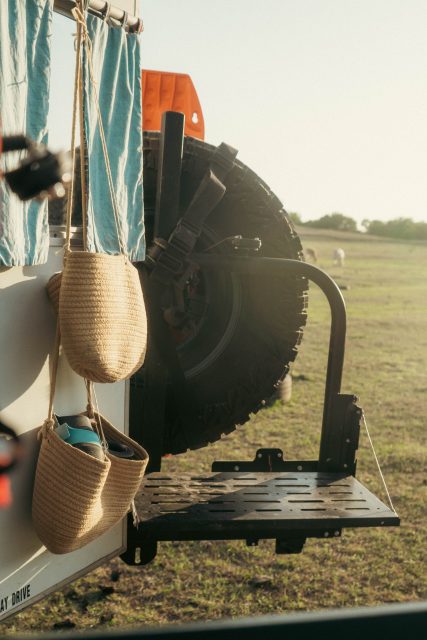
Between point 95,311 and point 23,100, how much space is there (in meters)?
0.70

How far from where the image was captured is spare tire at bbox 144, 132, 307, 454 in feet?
11.4

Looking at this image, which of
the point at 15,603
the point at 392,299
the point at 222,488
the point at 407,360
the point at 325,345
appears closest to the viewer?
the point at 15,603

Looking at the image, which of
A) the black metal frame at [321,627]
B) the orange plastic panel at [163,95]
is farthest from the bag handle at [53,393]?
the black metal frame at [321,627]

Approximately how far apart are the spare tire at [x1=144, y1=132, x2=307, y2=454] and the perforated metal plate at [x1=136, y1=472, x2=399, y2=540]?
1.03ft

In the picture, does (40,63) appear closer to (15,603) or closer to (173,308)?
(173,308)

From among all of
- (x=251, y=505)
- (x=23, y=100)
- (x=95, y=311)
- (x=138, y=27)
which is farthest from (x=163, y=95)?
(x=251, y=505)

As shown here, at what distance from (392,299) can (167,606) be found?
16.8 meters

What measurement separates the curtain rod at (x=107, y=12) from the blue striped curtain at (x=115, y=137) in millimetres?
27

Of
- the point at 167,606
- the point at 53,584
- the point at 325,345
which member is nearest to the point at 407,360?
the point at 325,345

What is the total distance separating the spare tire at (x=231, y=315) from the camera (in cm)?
346

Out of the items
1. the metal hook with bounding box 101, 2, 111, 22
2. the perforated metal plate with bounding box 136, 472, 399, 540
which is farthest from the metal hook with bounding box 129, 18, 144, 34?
the perforated metal plate with bounding box 136, 472, 399, 540

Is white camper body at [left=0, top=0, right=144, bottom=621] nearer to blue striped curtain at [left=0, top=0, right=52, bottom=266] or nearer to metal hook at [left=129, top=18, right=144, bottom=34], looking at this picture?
blue striped curtain at [left=0, top=0, right=52, bottom=266]

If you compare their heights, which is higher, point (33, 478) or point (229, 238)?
point (229, 238)

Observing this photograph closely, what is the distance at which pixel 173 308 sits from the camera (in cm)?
332
